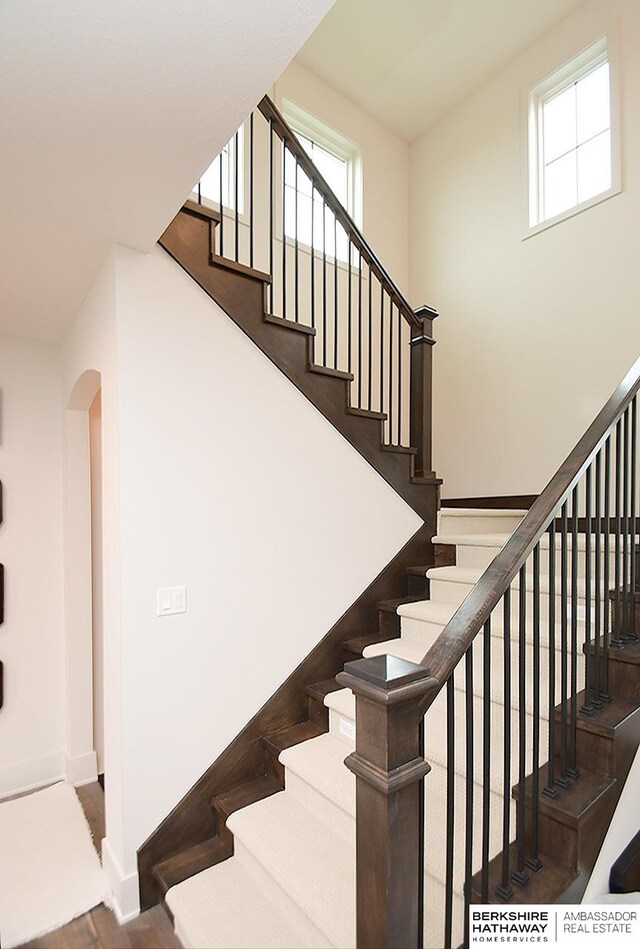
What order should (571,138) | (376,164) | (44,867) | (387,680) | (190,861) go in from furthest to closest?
(376,164) → (571,138) → (44,867) → (190,861) → (387,680)

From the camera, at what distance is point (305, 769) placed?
2143 mm

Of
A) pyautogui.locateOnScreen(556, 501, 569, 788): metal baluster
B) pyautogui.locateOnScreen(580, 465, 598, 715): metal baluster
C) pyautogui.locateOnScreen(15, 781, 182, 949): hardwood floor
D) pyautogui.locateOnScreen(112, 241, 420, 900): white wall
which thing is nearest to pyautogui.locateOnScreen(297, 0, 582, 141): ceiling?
pyautogui.locateOnScreen(112, 241, 420, 900): white wall

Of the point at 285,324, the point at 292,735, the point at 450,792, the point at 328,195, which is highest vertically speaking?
the point at 328,195

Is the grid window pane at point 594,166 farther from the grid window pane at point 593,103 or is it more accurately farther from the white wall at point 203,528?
the white wall at point 203,528

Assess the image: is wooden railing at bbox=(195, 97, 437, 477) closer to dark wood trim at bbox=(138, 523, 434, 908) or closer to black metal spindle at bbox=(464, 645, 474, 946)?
dark wood trim at bbox=(138, 523, 434, 908)

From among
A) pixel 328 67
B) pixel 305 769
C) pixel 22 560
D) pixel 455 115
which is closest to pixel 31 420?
pixel 22 560

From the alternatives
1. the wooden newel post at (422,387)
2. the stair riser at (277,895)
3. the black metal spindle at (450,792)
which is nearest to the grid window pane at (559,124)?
the wooden newel post at (422,387)

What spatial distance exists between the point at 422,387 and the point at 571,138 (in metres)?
2.32

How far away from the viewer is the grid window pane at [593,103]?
Answer: 3602mm

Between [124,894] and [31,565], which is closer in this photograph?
[124,894]

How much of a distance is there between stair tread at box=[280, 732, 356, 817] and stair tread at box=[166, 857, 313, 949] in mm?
379

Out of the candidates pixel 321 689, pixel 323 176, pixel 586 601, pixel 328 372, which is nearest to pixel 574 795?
pixel 586 601

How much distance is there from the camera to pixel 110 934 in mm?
1875

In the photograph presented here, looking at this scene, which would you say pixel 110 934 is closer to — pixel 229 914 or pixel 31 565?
pixel 229 914
